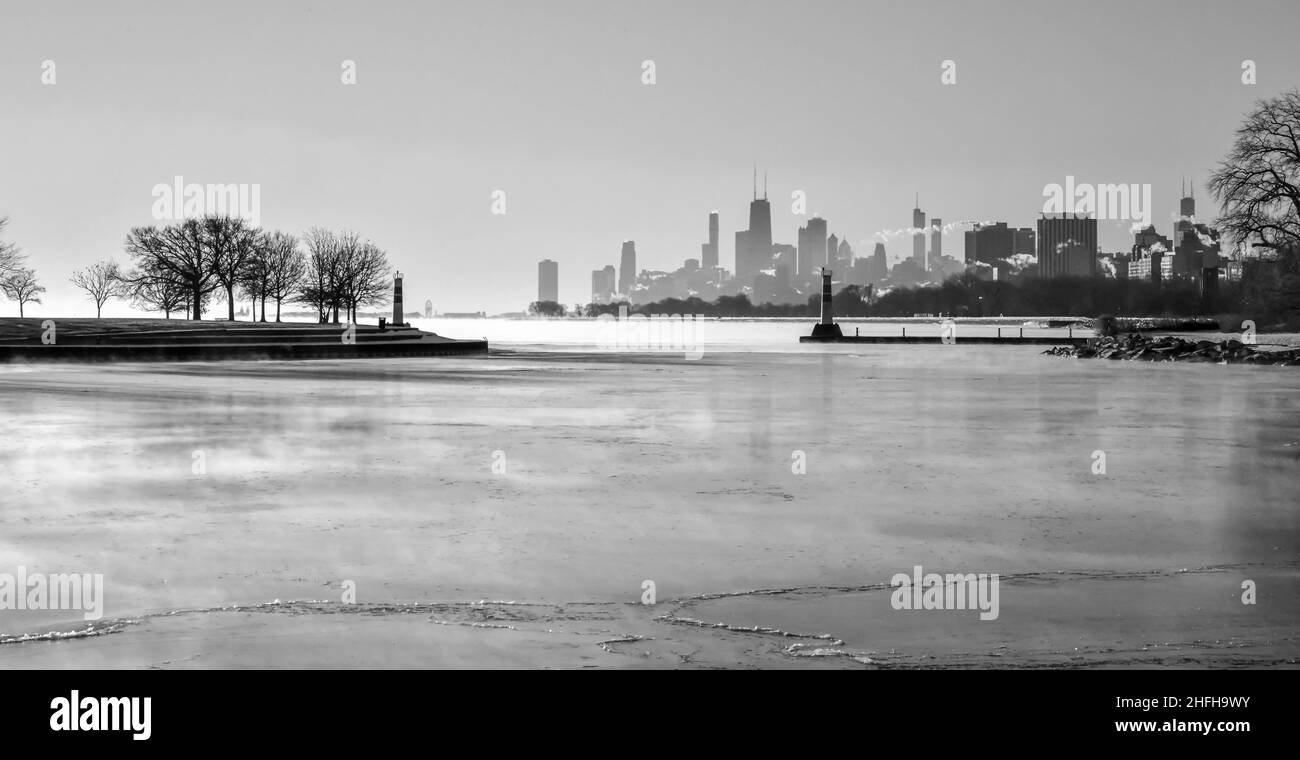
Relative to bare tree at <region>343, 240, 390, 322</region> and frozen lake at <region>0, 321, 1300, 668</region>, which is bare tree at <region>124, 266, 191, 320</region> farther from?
frozen lake at <region>0, 321, 1300, 668</region>

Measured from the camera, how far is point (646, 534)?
1055 centimetres

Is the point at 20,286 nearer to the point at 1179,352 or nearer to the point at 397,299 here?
the point at 397,299

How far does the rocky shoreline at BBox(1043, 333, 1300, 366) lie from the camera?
49688mm

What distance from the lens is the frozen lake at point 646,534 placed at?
6.92 meters

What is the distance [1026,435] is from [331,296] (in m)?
108

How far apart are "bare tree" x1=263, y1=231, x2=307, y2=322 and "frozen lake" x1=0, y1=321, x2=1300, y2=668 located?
94937 mm

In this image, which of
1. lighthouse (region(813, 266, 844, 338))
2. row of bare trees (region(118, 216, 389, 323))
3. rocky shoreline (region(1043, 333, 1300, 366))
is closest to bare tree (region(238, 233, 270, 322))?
row of bare trees (region(118, 216, 389, 323))

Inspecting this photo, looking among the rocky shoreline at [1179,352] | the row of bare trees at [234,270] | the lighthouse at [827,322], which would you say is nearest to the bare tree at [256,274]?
the row of bare trees at [234,270]

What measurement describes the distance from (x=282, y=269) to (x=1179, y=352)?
86.8 meters

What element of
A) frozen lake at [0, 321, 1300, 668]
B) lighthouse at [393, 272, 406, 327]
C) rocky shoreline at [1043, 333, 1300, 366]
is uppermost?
lighthouse at [393, 272, 406, 327]

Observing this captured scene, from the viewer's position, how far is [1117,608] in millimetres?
7770

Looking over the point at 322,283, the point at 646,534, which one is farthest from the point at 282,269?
the point at 646,534
